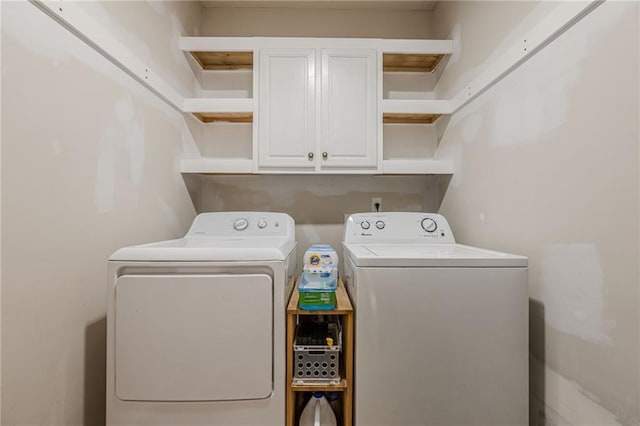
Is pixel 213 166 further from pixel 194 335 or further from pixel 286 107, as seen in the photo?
pixel 194 335

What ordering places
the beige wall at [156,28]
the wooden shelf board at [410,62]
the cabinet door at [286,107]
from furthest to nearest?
the wooden shelf board at [410,62] < the cabinet door at [286,107] < the beige wall at [156,28]

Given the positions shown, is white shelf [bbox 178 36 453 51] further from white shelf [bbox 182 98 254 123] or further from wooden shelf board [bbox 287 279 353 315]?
wooden shelf board [bbox 287 279 353 315]

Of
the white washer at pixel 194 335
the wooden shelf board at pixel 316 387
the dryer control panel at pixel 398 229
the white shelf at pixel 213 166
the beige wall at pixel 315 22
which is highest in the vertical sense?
the beige wall at pixel 315 22

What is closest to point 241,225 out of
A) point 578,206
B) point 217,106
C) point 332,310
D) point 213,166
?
point 213,166

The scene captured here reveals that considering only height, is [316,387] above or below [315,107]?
below

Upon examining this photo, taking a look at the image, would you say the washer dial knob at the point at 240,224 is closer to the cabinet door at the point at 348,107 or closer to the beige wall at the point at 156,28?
the cabinet door at the point at 348,107

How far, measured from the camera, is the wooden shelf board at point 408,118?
2.18 metres

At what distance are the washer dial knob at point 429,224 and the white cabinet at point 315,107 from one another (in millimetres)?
555

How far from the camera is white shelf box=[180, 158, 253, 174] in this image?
204cm

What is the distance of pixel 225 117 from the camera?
7.44 ft

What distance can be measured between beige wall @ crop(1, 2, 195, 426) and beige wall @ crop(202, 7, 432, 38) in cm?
96

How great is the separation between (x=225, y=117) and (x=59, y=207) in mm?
1372

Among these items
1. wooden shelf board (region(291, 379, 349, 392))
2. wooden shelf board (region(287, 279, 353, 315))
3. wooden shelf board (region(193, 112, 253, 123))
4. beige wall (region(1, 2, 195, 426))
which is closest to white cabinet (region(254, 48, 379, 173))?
wooden shelf board (region(193, 112, 253, 123))

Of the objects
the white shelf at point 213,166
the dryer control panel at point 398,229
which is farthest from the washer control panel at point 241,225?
the dryer control panel at point 398,229
